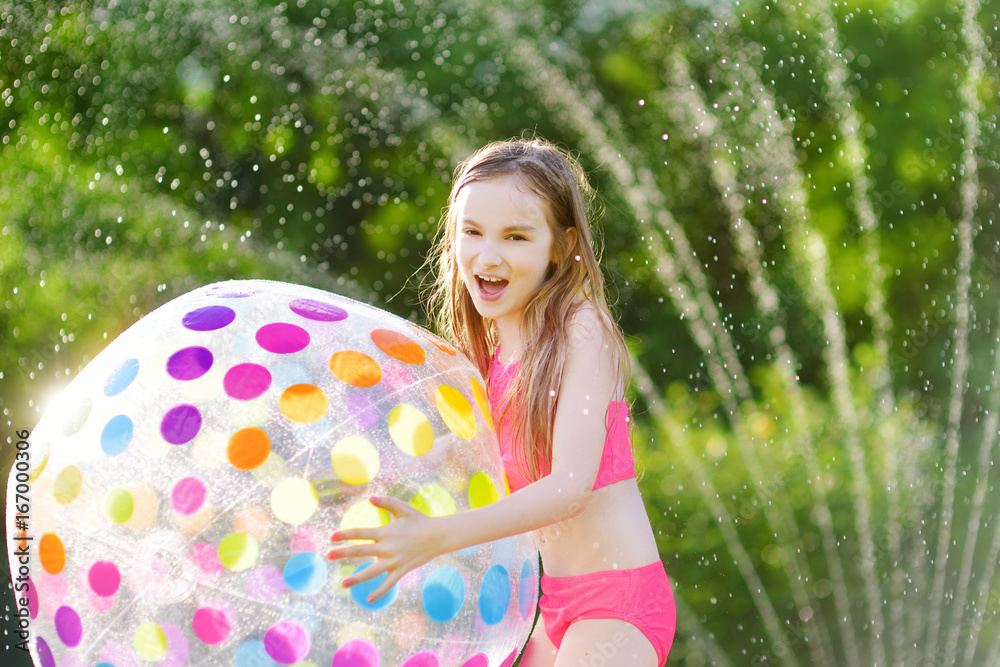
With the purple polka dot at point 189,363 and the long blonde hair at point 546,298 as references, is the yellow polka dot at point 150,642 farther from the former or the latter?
the long blonde hair at point 546,298

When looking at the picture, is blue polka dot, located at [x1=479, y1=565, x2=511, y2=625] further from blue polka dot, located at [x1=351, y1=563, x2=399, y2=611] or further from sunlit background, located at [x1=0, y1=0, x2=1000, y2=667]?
sunlit background, located at [x1=0, y1=0, x2=1000, y2=667]

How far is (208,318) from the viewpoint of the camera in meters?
2.15

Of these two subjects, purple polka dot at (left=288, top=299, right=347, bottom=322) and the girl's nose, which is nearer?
purple polka dot at (left=288, top=299, right=347, bottom=322)

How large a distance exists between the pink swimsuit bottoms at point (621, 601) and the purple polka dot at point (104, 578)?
89 centimetres

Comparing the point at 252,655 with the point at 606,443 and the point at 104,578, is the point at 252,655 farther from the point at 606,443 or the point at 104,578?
the point at 606,443

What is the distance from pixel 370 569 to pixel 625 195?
7830 millimetres

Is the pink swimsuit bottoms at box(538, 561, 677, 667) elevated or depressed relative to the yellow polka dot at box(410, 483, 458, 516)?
depressed

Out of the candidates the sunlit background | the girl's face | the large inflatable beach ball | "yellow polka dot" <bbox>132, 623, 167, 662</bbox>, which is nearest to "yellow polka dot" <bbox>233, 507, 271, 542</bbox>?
the large inflatable beach ball

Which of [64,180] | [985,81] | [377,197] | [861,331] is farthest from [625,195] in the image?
[64,180]

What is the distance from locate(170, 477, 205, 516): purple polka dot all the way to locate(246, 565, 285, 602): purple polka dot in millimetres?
164

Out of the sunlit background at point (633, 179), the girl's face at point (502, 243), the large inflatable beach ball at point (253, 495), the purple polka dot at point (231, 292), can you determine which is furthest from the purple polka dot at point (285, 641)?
the sunlit background at point (633, 179)

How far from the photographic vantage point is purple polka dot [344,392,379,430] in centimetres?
201

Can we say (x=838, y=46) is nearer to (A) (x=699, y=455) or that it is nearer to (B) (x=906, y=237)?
(B) (x=906, y=237)

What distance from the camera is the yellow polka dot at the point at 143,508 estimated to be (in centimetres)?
193
